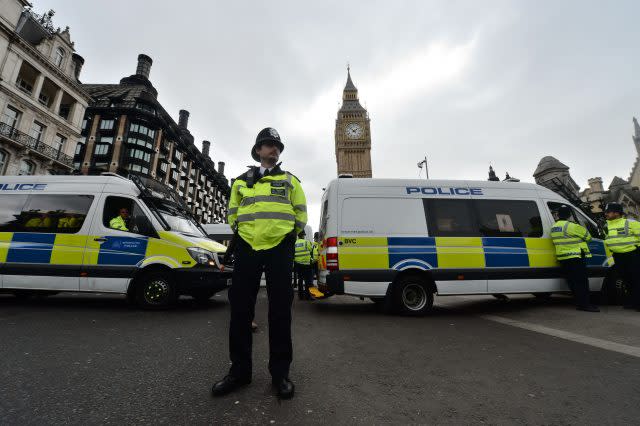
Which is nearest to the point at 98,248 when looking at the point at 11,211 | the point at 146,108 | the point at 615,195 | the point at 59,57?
the point at 11,211

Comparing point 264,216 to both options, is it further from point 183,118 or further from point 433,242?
point 183,118

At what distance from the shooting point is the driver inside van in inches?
198

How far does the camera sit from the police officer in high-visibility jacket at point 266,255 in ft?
6.95

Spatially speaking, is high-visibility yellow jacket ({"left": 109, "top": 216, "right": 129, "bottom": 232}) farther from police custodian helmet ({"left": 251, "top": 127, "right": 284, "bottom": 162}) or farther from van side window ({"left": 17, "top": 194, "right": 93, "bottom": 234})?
police custodian helmet ({"left": 251, "top": 127, "right": 284, "bottom": 162})

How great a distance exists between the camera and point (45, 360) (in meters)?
2.52

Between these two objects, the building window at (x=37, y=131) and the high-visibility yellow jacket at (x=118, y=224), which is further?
the building window at (x=37, y=131)

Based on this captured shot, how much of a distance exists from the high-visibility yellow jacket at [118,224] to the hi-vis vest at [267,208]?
144 inches

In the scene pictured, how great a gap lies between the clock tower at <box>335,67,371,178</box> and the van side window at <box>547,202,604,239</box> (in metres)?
62.9

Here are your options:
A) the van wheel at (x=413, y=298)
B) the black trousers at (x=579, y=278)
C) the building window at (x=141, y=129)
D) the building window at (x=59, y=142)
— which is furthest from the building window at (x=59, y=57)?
the black trousers at (x=579, y=278)

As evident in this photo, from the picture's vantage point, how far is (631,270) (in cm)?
539

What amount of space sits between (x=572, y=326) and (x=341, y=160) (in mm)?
66937

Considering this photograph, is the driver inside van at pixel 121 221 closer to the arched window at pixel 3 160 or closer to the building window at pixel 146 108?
the arched window at pixel 3 160

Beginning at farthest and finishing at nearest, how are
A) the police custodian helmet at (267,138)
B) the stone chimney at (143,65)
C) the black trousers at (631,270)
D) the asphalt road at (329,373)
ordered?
the stone chimney at (143,65) → the black trousers at (631,270) → the police custodian helmet at (267,138) → the asphalt road at (329,373)

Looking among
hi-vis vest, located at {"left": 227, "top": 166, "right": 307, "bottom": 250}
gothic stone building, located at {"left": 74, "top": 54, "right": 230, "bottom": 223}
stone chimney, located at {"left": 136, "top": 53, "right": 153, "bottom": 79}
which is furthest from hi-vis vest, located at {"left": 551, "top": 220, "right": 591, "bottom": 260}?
stone chimney, located at {"left": 136, "top": 53, "right": 153, "bottom": 79}
